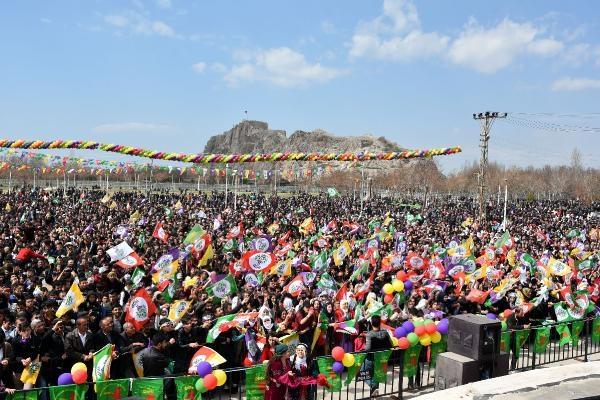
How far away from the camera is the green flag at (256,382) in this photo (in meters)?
7.61

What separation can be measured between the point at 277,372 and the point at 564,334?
24.1 feet

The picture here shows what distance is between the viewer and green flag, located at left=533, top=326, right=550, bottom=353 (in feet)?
35.9

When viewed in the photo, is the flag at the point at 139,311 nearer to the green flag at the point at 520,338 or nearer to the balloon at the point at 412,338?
the balloon at the point at 412,338

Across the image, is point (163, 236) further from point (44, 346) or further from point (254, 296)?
point (44, 346)

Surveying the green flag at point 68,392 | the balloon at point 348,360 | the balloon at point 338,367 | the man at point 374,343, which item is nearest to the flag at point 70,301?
the green flag at point 68,392

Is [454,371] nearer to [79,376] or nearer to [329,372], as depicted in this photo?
[329,372]

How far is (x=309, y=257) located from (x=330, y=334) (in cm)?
785

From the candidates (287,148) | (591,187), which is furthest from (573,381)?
(287,148)

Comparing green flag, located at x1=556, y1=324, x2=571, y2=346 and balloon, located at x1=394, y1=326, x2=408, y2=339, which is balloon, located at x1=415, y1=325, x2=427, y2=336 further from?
green flag, located at x1=556, y1=324, x2=571, y2=346

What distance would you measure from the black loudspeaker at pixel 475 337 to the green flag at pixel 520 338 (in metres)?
2.02

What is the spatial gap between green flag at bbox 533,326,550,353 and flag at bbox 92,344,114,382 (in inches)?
315

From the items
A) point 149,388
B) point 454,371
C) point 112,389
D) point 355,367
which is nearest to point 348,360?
point 355,367

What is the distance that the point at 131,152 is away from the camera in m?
21.2

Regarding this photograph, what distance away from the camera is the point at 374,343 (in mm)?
8898
